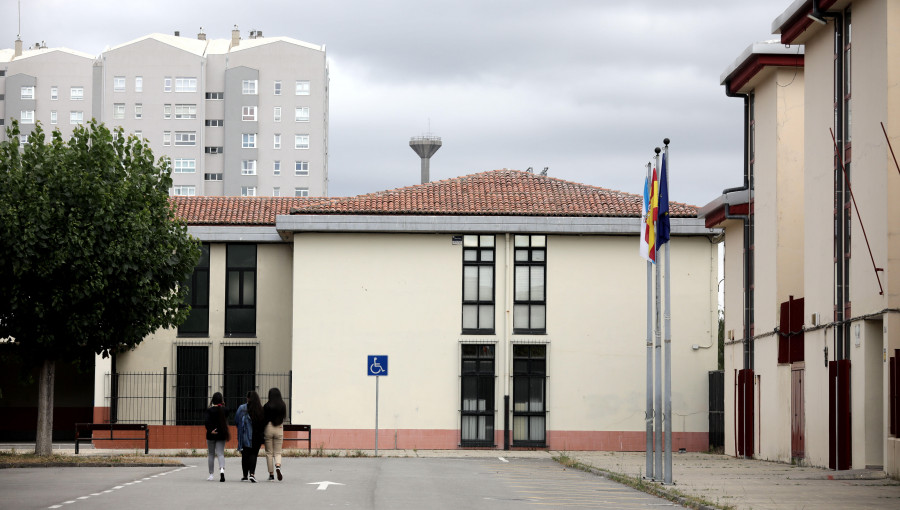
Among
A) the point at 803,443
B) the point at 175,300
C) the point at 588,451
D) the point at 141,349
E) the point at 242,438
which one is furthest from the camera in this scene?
the point at 141,349

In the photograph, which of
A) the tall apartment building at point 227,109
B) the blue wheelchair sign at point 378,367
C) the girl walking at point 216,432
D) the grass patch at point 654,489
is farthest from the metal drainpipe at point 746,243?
the tall apartment building at point 227,109

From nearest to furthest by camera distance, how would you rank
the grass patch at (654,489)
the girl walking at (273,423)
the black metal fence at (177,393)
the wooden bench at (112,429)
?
1. the grass patch at (654,489)
2. the girl walking at (273,423)
3. the wooden bench at (112,429)
4. the black metal fence at (177,393)

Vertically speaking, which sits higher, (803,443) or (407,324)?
(407,324)

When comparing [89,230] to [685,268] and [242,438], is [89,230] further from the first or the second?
[685,268]

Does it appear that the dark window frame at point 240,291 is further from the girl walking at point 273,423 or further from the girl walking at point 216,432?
the girl walking at point 273,423

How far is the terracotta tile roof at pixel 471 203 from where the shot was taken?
134 feet

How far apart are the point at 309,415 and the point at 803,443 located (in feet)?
53.4

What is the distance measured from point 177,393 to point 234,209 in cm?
675

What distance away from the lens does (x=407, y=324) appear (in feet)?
133

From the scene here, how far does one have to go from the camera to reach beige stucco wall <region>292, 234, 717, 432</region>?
4028 centimetres

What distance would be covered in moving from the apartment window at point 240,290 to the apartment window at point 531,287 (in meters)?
8.95

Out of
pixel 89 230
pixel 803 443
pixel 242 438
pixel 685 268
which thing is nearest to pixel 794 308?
pixel 803 443

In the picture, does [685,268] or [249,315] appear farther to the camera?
[249,315]

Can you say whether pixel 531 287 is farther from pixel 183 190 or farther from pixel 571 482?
pixel 183 190
